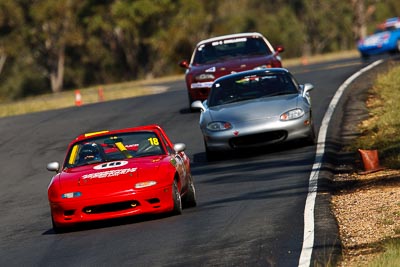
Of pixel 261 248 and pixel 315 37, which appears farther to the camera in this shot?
pixel 315 37

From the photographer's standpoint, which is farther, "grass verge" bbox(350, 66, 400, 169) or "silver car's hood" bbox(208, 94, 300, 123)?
"silver car's hood" bbox(208, 94, 300, 123)

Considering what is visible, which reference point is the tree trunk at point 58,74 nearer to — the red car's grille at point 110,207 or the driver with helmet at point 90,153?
the driver with helmet at point 90,153

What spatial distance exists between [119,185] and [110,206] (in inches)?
9.7

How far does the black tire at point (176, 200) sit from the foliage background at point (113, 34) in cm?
5679

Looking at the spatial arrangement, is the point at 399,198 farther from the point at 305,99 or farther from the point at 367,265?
the point at 305,99

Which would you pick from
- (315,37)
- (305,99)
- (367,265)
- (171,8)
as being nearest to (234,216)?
(367,265)

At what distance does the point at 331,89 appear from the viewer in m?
26.9

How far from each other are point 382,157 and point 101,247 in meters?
6.22

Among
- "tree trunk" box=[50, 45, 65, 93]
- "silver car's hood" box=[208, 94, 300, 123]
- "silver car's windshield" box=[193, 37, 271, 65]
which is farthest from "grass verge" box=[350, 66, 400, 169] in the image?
"tree trunk" box=[50, 45, 65, 93]

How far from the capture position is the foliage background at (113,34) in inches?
2729

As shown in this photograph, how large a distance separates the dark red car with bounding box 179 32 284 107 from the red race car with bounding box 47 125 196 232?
1205cm

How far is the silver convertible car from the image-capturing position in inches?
683

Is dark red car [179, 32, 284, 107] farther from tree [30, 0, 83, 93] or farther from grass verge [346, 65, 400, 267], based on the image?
tree [30, 0, 83, 93]

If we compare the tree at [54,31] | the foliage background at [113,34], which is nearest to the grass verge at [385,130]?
the tree at [54,31]
